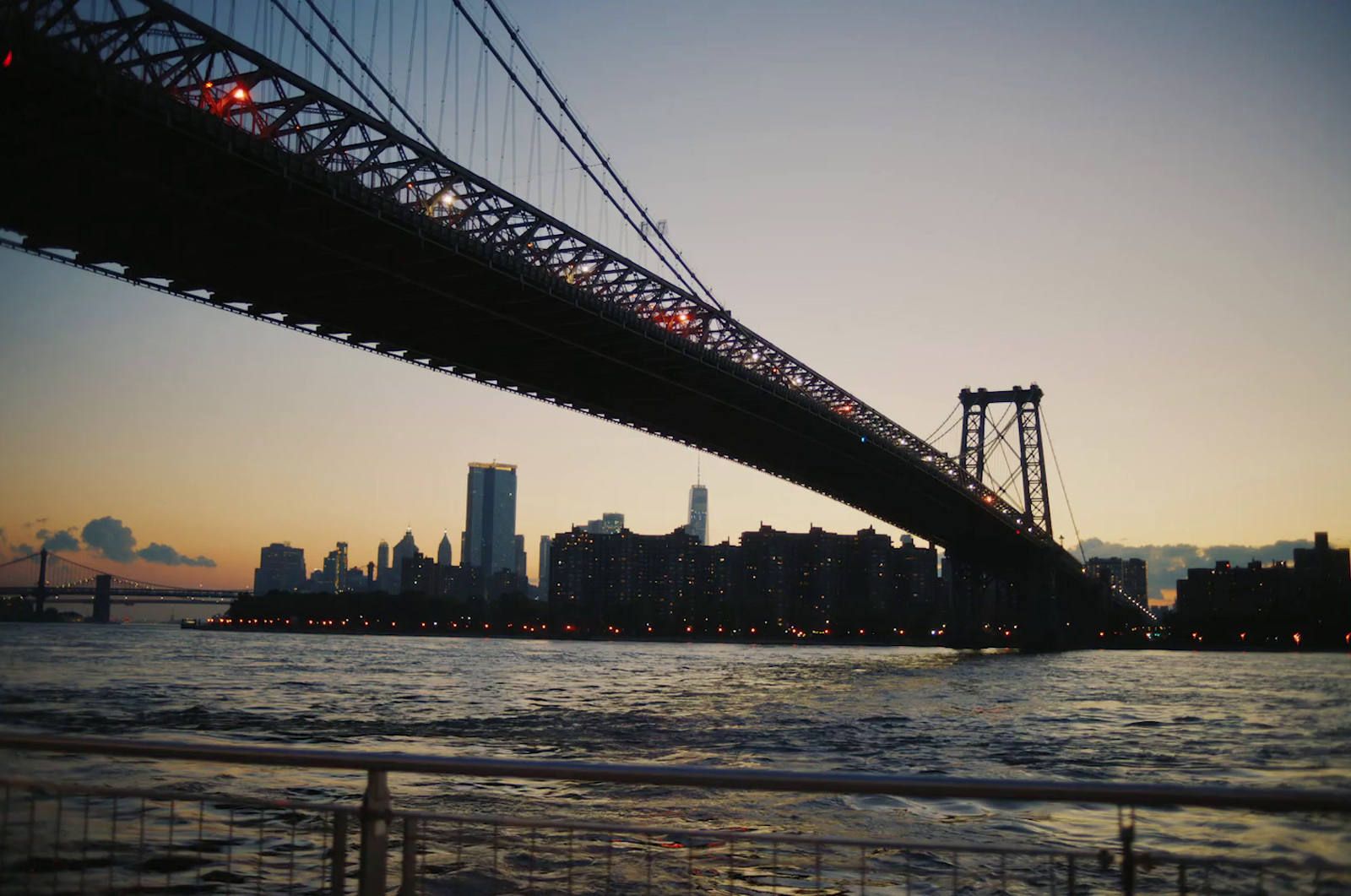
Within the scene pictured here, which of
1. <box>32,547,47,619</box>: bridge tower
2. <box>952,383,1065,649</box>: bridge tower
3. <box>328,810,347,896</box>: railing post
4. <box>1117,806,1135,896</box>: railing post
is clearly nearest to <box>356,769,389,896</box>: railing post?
<box>328,810,347,896</box>: railing post

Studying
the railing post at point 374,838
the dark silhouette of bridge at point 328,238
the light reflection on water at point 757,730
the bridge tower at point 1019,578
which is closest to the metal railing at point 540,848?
the railing post at point 374,838

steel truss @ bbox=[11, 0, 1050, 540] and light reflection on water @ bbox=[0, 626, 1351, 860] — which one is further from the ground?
steel truss @ bbox=[11, 0, 1050, 540]

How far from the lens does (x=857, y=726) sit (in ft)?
82.8

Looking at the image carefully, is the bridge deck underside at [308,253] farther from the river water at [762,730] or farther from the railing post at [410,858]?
the railing post at [410,858]

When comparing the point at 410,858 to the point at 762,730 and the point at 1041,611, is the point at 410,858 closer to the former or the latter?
the point at 762,730

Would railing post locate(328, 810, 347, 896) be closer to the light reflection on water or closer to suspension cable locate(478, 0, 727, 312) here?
the light reflection on water

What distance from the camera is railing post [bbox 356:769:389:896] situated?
14.6 feet

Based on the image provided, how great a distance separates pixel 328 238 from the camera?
98.1ft

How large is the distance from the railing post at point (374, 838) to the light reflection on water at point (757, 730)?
7.61 metres

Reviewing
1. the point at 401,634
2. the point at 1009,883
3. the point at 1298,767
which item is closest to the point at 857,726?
the point at 1298,767

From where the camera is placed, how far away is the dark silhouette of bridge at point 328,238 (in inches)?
912

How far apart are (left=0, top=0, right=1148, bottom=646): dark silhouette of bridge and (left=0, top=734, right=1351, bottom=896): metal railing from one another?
599 inches

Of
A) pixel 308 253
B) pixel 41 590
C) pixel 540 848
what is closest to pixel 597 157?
pixel 308 253

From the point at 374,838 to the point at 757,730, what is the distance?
20.1 metres
